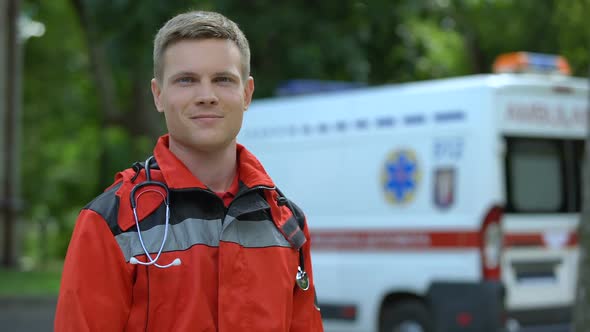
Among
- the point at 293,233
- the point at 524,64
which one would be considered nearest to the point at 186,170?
the point at 293,233

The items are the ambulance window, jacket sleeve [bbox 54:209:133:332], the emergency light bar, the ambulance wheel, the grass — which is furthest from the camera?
the grass

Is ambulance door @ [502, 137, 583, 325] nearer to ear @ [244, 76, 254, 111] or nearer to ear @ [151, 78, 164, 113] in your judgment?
ear @ [244, 76, 254, 111]

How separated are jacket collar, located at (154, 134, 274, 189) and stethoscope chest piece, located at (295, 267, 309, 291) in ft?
0.73

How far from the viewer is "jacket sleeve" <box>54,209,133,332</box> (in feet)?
7.68

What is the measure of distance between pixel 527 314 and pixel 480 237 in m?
0.84

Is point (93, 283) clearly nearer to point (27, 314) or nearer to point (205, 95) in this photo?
point (205, 95)

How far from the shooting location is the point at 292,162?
1005 cm

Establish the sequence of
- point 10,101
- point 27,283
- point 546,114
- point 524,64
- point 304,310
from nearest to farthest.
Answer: point 304,310 < point 546,114 < point 524,64 < point 27,283 < point 10,101

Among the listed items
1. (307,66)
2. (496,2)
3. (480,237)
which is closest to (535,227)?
(480,237)

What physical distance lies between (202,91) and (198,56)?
0.08 m

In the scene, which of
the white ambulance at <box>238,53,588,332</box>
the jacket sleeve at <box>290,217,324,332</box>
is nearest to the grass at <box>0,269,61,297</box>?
the white ambulance at <box>238,53,588,332</box>

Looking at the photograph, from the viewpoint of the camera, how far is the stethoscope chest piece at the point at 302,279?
2.64 m

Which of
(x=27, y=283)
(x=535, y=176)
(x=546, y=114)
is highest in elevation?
(x=546, y=114)

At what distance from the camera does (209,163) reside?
2.58 metres
